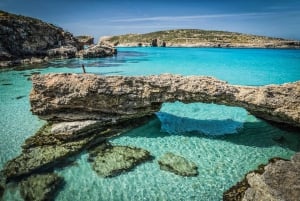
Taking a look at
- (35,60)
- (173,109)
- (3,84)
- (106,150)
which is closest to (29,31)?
(35,60)

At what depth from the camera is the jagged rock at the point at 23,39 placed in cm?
5514

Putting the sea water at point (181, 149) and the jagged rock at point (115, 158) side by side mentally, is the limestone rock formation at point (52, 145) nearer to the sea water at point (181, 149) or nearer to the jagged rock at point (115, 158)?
the sea water at point (181, 149)

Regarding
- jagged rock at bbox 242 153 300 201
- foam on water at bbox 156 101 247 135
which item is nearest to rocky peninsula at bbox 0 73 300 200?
foam on water at bbox 156 101 247 135

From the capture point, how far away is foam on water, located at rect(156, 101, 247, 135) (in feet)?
50.4

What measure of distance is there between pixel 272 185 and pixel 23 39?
65584 mm

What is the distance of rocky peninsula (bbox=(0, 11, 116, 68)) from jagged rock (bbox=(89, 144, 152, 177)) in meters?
43.9

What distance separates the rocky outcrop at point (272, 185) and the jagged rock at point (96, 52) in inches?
2528

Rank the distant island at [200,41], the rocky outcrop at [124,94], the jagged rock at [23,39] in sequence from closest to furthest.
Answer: the rocky outcrop at [124,94] < the jagged rock at [23,39] < the distant island at [200,41]

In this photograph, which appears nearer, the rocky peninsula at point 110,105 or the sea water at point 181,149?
the sea water at point 181,149

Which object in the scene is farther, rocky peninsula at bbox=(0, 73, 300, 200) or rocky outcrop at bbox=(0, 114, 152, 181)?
rocky peninsula at bbox=(0, 73, 300, 200)

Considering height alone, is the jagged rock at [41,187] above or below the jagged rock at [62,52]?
below

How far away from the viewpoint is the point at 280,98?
1307cm

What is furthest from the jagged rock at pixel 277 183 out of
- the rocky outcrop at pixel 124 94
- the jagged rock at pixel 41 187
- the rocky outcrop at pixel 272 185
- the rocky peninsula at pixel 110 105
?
the jagged rock at pixel 41 187

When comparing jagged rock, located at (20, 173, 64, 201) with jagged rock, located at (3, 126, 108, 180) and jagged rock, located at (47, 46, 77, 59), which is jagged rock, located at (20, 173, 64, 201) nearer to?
jagged rock, located at (3, 126, 108, 180)
